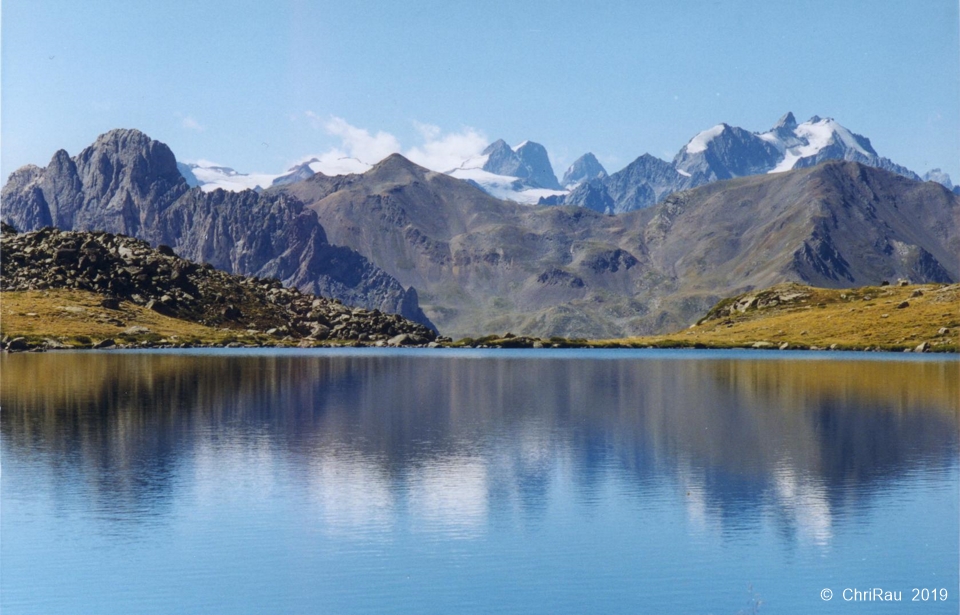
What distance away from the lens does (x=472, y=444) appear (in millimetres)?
71750

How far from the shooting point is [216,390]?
116 meters

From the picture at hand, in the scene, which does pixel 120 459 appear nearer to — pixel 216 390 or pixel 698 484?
pixel 698 484

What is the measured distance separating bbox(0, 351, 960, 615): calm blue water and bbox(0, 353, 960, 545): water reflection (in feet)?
0.98

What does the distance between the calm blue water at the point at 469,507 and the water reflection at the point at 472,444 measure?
0.30 meters

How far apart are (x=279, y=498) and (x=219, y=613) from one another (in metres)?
17.8

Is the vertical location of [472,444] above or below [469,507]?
above

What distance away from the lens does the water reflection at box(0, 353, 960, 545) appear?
50844mm

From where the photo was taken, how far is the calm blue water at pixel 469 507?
36.2 meters

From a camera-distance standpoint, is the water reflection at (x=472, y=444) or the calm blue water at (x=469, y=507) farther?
the water reflection at (x=472, y=444)

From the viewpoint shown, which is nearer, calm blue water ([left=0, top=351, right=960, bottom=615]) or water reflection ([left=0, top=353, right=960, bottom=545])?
calm blue water ([left=0, top=351, right=960, bottom=615])

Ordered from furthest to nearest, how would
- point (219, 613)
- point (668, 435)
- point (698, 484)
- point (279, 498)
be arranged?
point (668, 435), point (698, 484), point (279, 498), point (219, 613)

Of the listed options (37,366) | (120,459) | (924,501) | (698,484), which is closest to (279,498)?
(120,459)

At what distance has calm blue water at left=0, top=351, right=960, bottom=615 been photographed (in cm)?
3616

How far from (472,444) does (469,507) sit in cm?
2213
